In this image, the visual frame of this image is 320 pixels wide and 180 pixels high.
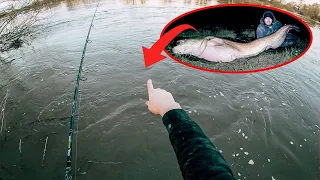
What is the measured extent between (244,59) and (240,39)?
223 mm

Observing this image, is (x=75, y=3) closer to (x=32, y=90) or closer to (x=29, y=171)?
(x=32, y=90)

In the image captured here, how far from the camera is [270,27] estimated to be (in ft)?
7.38

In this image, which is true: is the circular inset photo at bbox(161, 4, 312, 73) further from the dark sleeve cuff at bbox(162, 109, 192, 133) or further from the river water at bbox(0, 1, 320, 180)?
the river water at bbox(0, 1, 320, 180)

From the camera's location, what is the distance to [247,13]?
2.46m

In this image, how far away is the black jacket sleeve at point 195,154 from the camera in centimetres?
160

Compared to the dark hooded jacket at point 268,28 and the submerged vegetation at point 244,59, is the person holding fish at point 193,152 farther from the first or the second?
the dark hooded jacket at point 268,28

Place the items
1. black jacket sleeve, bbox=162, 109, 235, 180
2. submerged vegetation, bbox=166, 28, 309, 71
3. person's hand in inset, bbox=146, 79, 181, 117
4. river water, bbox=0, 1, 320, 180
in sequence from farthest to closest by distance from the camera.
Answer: river water, bbox=0, 1, 320, 180
submerged vegetation, bbox=166, 28, 309, 71
person's hand in inset, bbox=146, 79, 181, 117
black jacket sleeve, bbox=162, 109, 235, 180

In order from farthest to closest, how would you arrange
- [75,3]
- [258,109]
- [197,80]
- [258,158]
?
1. [75,3]
2. [197,80]
3. [258,109]
4. [258,158]

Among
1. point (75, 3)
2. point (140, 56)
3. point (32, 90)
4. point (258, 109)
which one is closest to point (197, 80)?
point (258, 109)

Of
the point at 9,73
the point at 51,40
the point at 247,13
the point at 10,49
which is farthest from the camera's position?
the point at 51,40

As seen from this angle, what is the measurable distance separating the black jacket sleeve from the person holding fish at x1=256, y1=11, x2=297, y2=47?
46.9 inches

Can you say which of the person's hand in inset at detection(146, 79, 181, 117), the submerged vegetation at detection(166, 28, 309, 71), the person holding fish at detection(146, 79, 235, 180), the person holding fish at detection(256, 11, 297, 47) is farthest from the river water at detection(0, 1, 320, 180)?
the person holding fish at detection(256, 11, 297, 47)

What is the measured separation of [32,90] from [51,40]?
5.54 meters

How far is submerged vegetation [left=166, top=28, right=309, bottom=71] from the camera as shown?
2.35 m
